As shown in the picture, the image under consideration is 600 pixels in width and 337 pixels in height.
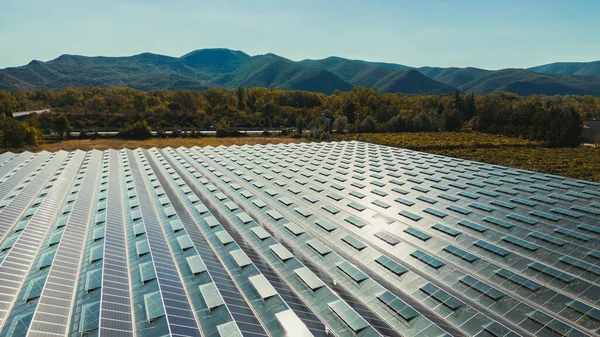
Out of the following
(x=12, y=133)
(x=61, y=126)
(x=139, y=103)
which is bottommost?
(x=61, y=126)

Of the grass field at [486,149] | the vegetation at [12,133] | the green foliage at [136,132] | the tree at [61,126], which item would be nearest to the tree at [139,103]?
the green foliage at [136,132]

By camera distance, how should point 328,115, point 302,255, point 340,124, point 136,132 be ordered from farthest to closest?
point 328,115 → point 340,124 → point 136,132 → point 302,255

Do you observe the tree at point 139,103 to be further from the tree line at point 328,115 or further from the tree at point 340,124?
the tree at point 340,124

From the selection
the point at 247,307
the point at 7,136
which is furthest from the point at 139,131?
the point at 247,307

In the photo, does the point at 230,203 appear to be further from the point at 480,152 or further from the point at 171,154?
the point at 480,152

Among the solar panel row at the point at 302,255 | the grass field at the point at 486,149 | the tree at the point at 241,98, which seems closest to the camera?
the solar panel row at the point at 302,255

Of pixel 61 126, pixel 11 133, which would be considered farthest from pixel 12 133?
pixel 61 126

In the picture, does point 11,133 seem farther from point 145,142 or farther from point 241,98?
point 241,98
